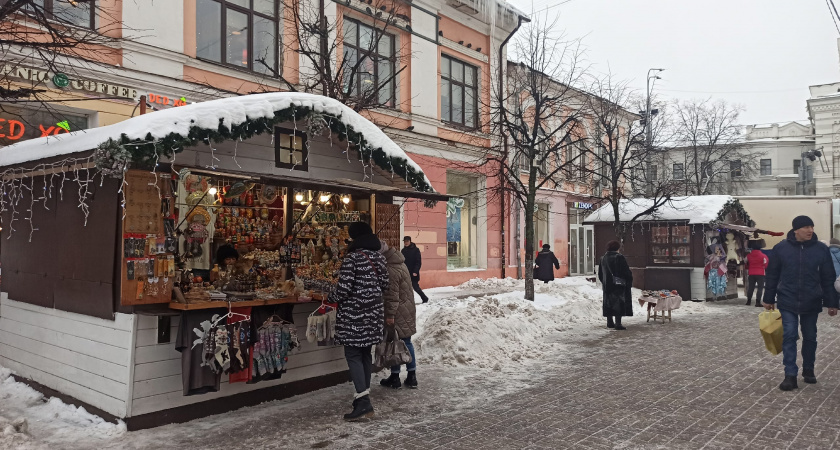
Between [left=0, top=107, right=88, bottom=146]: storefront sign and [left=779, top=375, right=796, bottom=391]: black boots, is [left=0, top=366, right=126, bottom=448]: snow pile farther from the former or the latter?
[left=779, top=375, right=796, bottom=391]: black boots

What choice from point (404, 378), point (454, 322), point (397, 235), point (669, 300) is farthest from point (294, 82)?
point (669, 300)

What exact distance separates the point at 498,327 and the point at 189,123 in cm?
614

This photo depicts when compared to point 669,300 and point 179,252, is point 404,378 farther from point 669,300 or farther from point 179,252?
point 669,300

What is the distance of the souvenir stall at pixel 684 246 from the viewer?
17016mm

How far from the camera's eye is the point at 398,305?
21.5ft

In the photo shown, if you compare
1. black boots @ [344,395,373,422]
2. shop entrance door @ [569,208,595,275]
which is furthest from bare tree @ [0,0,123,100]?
shop entrance door @ [569,208,595,275]

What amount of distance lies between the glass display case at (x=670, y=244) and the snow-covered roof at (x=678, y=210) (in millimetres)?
348

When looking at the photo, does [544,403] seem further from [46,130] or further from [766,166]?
[766,166]

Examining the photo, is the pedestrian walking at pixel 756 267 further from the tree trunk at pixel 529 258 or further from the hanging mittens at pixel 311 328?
the hanging mittens at pixel 311 328

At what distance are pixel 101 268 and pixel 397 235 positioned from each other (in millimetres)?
4394

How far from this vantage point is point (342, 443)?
4.96 metres

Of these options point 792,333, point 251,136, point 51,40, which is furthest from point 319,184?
point 51,40

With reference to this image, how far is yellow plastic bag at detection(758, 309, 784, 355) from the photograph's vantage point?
683cm

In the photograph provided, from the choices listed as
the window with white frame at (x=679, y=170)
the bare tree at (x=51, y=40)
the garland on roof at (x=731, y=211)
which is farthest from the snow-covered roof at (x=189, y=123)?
the window with white frame at (x=679, y=170)
